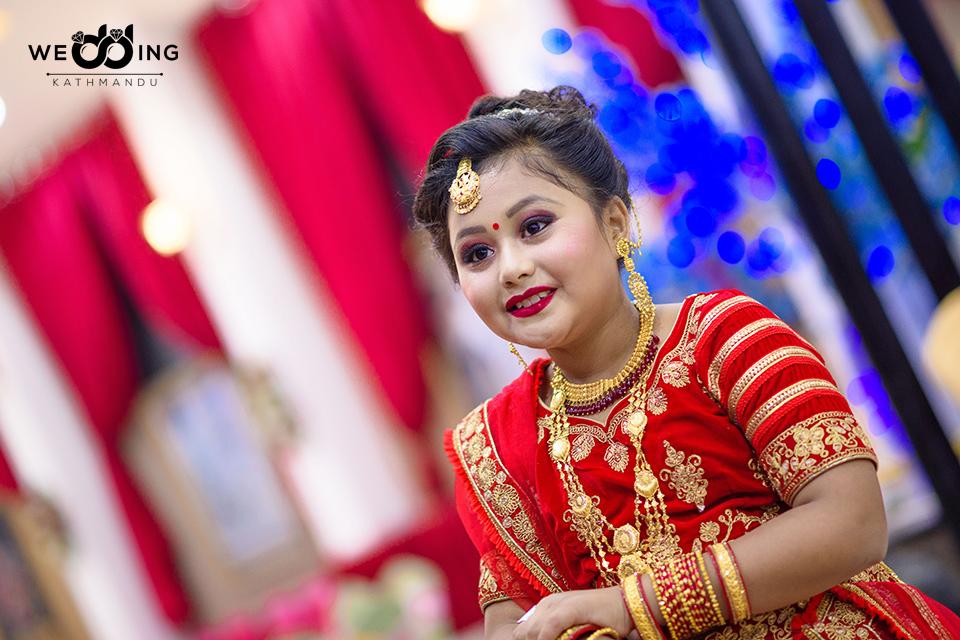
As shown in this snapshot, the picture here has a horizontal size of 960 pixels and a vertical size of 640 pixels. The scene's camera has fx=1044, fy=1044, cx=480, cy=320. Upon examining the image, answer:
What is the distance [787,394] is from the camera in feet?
3.60

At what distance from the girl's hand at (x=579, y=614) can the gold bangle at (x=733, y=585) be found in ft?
0.35

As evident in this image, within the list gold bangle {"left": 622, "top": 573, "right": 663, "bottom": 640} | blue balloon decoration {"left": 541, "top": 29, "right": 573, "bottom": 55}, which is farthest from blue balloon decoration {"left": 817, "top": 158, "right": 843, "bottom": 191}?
gold bangle {"left": 622, "top": 573, "right": 663, "bottom": 640}

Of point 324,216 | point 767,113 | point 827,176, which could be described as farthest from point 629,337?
point 324,216

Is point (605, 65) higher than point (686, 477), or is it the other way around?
point (605, 65)

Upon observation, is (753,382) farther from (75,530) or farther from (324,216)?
(75,530)

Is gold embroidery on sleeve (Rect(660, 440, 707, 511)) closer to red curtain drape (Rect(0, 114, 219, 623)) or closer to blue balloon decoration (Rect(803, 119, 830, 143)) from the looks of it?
blue balloon decoration (Rect(803, 119, 830, 143))

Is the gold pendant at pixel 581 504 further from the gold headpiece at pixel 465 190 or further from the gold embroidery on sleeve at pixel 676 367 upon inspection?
the gold headpiece at pixel 465 190

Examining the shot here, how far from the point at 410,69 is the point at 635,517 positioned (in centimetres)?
414

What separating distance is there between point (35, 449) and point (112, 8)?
3385 millimetres

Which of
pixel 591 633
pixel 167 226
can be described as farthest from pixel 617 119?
pixel 167 226

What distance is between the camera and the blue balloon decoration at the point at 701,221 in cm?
333

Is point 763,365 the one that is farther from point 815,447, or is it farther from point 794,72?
point 794,72

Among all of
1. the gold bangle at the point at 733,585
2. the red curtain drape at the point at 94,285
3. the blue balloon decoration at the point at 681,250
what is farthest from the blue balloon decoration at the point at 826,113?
the red curtain drape at the point at 94,285

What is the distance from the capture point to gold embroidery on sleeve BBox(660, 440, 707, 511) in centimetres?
116
